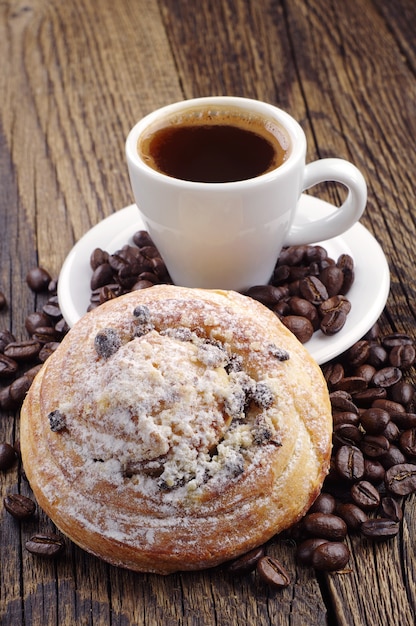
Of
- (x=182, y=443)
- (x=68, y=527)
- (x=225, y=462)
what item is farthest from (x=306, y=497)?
(x=68, y=527)

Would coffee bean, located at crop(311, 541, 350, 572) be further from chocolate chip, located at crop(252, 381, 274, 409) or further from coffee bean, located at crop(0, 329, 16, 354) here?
coffee bean, located at crop(0, 329, 16, 354)

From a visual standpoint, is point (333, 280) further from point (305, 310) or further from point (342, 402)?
point (342, 402)

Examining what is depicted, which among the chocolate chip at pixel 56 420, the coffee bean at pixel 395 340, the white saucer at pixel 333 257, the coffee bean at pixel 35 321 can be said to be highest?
the chocolate chip at pixel 56 420

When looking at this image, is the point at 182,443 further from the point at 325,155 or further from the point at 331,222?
the point at 325,155

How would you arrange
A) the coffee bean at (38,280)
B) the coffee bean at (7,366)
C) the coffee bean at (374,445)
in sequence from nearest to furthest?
1. the coffee bean at (374,445)
2. the coffee bean at (7,366)
3. the coffee bean at (38,280)

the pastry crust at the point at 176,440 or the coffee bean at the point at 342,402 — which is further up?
the pastry crust at the point at 176,440

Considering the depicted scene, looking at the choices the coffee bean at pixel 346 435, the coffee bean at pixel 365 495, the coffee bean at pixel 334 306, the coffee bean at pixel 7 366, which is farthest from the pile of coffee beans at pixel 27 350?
the coffee bean at pixel 365 495

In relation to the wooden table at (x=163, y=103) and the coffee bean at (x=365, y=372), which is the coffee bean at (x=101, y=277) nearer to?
the wooden table at (x=163, y=103)
